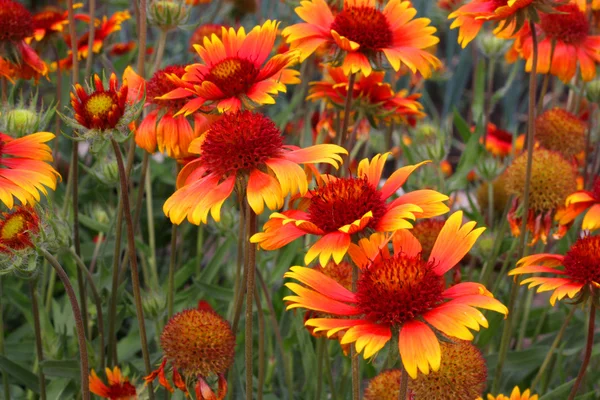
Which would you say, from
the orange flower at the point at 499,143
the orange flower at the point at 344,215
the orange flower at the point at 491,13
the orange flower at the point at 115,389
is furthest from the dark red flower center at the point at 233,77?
the orange flower at the point at 499,143

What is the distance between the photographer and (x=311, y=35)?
141cm

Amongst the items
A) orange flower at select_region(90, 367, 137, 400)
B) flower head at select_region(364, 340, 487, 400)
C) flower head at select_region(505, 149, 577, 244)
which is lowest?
orange flower at select_region(90, 367, 137, 400)

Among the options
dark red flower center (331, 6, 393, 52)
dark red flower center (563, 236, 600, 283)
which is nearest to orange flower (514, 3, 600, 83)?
dark red flower center (331, 6, 393, 52)

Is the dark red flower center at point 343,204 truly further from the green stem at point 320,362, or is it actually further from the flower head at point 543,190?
the flower head at point 543,190

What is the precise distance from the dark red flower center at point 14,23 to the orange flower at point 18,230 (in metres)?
0.56

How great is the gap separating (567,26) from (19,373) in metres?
1.19

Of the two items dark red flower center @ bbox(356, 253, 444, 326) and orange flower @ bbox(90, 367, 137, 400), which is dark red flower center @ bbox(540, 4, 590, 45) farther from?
orange flower @ bbox(90, 367, 137, 400)

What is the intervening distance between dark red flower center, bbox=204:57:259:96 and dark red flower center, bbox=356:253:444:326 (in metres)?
0.37

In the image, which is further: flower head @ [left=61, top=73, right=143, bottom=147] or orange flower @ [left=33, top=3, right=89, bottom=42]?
orange flower @ [left=33, top=3, right=89, bottom=42]

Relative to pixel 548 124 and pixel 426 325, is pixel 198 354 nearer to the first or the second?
pixel 426 325

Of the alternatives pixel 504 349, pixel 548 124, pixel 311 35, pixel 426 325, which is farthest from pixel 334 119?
pixel 426 325

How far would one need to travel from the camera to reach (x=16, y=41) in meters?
1.62

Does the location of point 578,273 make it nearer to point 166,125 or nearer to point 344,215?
point 344,215

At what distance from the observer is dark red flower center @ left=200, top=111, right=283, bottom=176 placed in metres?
1.02
